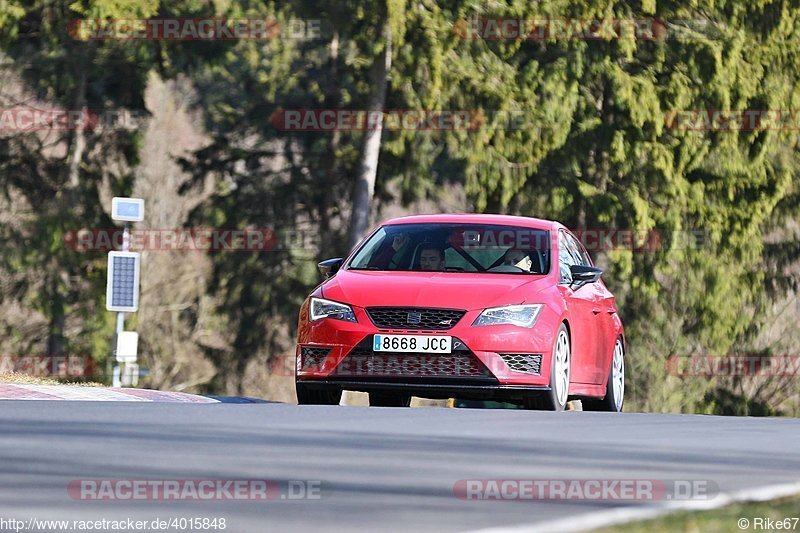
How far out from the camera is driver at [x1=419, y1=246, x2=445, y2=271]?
581 inches

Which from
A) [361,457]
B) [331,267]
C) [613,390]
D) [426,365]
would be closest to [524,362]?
[426,365]

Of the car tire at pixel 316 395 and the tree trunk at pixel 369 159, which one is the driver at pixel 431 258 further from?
the tree trunk at pixel 369 159

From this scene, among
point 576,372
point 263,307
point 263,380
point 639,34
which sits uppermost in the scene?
point 639,34

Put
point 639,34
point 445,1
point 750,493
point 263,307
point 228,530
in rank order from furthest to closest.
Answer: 1. point 263,307
2. point 639,34
3. point 445,1
4. point 750,493
5. point 228,530

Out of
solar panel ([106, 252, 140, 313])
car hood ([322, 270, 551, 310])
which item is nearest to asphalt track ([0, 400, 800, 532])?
car hood ([322, 270, 551, 310])

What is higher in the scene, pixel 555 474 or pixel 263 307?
pixel 555 474

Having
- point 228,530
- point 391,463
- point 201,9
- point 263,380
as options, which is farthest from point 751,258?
point 228,530

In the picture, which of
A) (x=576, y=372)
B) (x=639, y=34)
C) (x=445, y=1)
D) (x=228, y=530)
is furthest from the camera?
(x=639, y=34)

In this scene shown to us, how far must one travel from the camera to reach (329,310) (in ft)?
45.6

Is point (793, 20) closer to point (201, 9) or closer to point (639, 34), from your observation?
point (639, 34)

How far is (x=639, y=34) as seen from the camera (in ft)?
121

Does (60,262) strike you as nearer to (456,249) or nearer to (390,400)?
(390,400)

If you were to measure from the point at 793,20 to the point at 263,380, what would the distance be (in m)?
19.9

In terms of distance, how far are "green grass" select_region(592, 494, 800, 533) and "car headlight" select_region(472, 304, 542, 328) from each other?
6554mm
